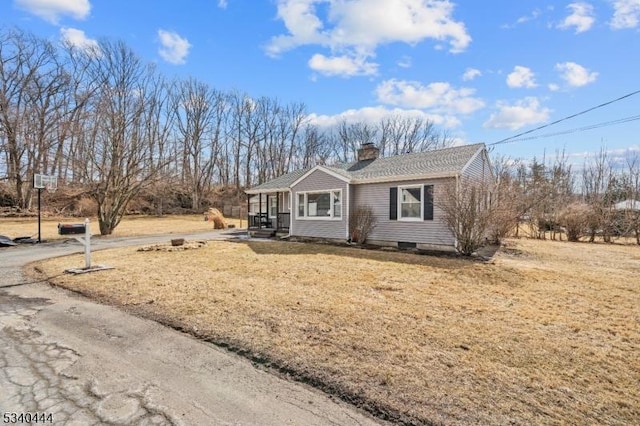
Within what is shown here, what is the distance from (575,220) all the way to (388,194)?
9.43m

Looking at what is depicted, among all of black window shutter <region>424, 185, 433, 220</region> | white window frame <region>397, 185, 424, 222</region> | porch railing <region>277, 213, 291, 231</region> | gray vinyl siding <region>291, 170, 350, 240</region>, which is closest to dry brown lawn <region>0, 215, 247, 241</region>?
porch railing <region>277, 213, 291, 231</region>

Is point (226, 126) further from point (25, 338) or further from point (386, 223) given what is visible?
point (25, 338)

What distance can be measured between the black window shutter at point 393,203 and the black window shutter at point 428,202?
1119 millimetres

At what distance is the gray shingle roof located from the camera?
37.2ft

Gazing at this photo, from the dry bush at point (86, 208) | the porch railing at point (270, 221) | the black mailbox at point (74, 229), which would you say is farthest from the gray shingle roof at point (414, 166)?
the dry bush at point (86, 208)

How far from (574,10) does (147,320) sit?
45.0ft

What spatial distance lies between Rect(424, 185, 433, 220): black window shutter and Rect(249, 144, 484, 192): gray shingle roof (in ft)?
1.75

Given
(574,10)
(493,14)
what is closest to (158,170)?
(493,14)

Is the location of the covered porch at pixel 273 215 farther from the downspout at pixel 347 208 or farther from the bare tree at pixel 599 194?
the bare tree at pixel 599 194

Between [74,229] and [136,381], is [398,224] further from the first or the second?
[136,381]

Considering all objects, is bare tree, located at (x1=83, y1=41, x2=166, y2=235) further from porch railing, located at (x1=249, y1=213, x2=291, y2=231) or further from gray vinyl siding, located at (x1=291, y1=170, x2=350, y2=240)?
gray vinyl siding, located at (x1=291, y1=170, x2=350, y2=240)

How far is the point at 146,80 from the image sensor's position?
32.7 meters

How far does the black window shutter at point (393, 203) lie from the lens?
39.9 feet

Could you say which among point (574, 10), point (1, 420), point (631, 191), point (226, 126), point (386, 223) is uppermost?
point (226, 126)
